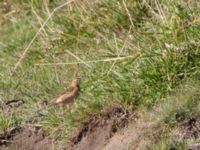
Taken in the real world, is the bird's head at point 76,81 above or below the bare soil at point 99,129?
above

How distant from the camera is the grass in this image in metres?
5.06

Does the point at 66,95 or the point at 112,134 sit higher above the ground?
the point at 66,95

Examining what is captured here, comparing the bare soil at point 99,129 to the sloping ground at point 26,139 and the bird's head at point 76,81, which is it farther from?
the bird's head at point 76,81

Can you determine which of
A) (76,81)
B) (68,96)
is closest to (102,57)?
(76,81)

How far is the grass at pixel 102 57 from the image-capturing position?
5.06 m

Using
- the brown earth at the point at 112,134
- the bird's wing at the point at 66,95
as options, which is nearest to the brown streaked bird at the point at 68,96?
the bird's wing at the point at 66,95

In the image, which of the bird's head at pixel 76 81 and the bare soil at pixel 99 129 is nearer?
the bare soil at pixel 99 129

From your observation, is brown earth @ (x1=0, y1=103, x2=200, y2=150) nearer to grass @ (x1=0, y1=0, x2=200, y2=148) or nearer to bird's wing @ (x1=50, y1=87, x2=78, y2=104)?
grass @ (x1=0, y1=0, x2=200, y2=148)

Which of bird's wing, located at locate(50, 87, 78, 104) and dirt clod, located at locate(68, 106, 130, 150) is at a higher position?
bird's wing, located at locate(50, 87, 78, 104)

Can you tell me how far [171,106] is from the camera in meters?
4.84

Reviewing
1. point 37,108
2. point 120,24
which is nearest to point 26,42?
point 120,24

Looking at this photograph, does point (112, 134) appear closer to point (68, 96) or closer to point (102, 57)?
point (68, 96)

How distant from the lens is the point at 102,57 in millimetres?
5637

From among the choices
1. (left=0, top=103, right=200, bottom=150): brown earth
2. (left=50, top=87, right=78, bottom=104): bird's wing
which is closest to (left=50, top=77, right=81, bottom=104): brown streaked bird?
(left=50, top=87, right=78, bottom=104): bird's wing
